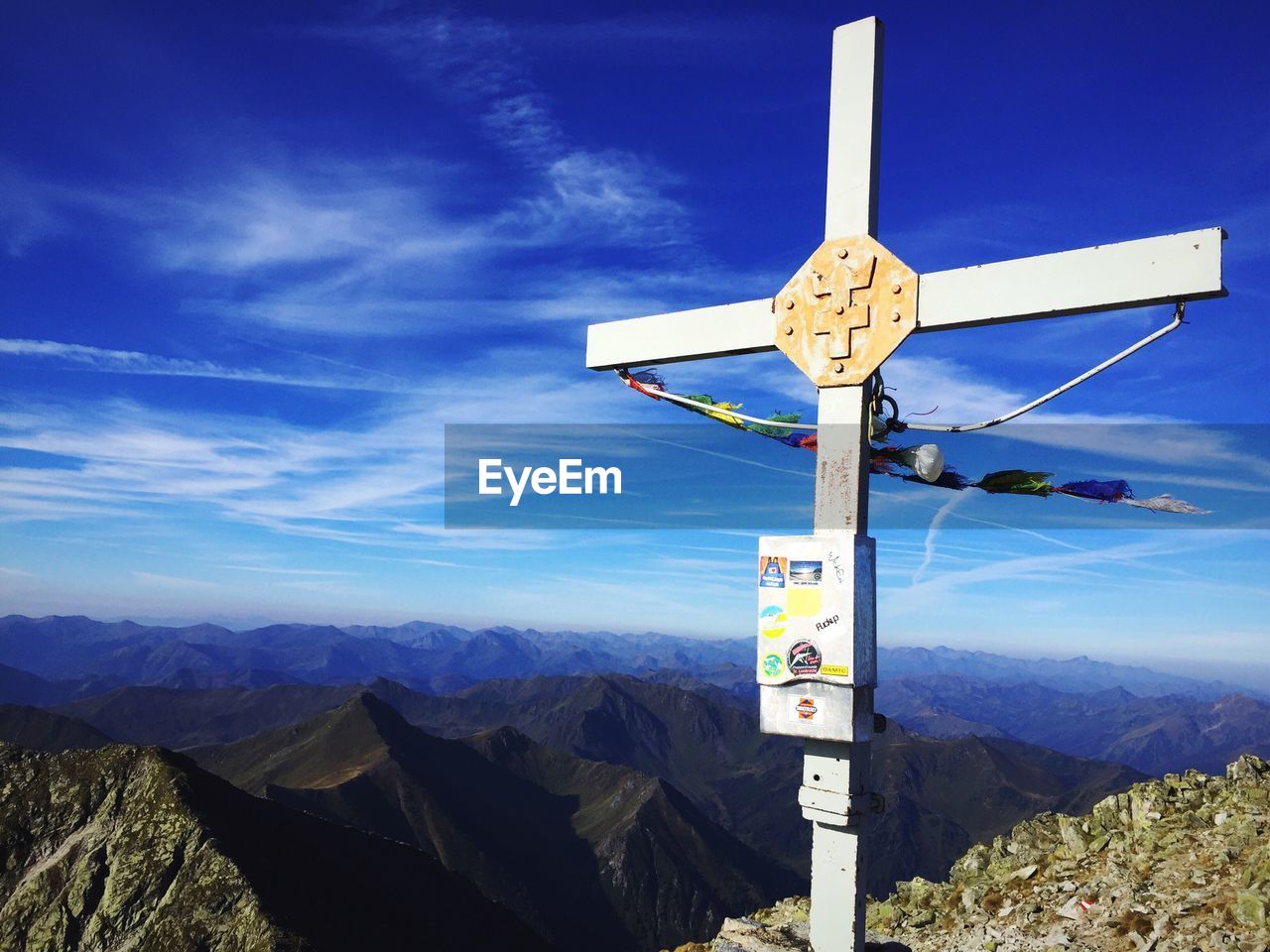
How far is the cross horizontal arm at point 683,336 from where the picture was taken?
20.5 ft

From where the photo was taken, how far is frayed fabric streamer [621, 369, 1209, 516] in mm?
5141

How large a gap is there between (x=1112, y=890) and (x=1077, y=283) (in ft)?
29.1

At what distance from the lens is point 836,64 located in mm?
6230

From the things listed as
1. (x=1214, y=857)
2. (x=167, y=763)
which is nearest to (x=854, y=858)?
(x=1214, y=857)

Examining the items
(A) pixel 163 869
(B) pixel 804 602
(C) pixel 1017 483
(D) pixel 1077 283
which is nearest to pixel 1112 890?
(C) pixel 1017 483

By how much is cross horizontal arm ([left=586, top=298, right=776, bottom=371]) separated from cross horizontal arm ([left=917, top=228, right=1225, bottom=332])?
1282 millimetres

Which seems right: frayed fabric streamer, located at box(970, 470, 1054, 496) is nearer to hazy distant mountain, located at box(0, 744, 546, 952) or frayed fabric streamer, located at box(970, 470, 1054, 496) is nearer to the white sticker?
the white sticker

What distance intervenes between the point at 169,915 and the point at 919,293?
48197mm

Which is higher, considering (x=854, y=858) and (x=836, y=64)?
(x=836, y=64)

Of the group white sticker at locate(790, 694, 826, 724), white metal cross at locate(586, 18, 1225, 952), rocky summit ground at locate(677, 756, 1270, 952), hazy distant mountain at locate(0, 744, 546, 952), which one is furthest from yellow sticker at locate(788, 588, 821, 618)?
hazy distant mountain at locate(0, 744, 546, 952)

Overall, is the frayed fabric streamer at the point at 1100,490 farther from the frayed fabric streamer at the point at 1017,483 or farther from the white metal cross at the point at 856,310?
the white metal cross at the point at 856,310

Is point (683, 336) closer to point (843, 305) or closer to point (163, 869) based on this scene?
point (843, 305)

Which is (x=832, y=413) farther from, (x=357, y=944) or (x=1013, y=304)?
(x=357, y=944)

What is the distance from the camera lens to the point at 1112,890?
10.2 meters
